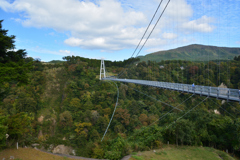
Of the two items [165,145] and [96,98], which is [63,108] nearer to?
[96,98]

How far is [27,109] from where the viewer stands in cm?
1664

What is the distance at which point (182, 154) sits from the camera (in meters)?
6.89

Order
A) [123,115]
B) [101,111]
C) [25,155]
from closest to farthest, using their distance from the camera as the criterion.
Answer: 1. [25,155]
2. [123,115]
3. [101,111]

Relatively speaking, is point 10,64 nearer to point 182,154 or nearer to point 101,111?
point 182,154

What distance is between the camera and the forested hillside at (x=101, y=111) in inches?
236

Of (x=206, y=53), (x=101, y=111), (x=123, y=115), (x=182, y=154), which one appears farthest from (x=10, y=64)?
(x=206, y=53)

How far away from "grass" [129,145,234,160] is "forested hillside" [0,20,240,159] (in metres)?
0.48

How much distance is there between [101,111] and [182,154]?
1172 cm

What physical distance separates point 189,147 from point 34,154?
7445 mm

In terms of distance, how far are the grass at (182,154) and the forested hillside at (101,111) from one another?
48cm

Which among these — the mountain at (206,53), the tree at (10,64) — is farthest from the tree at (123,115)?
the tree at (10,64)

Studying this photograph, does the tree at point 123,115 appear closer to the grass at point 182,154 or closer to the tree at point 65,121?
the tree at point 65,121

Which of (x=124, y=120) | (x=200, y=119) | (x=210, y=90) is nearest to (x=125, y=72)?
(x=124, y=120)

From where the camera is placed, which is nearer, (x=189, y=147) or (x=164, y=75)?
(x=189, y=147)
